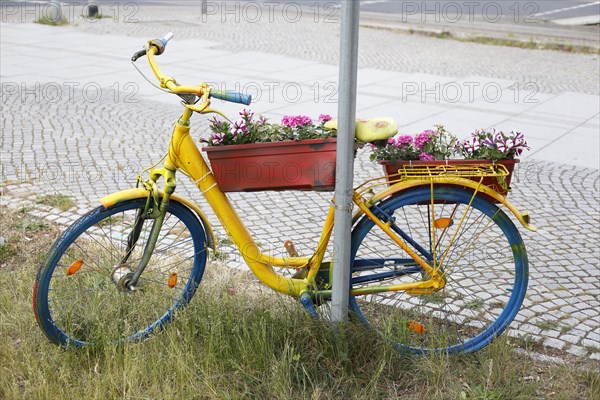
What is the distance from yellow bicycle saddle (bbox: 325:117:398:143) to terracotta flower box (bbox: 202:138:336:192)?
113 mm

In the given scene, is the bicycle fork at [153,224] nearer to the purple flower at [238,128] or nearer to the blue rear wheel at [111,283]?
the blue rear wheel at [111,283]

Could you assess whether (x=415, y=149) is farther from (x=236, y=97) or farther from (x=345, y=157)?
(x=236, y=97)

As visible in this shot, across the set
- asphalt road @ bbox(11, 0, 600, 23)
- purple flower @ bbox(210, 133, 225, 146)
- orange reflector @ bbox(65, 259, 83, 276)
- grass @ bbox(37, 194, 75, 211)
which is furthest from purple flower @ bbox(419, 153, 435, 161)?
asphalt road @ bbox(11, 0, 600, 23)

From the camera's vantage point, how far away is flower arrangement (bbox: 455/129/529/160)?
3.53 meters

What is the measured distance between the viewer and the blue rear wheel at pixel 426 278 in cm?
355

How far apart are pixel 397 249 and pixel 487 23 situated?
13.2m

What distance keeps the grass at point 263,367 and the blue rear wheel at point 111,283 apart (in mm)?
108

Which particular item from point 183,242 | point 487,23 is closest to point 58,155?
point 183,242

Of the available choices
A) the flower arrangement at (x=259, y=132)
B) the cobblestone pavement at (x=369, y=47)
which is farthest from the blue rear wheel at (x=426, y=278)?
the cobblestone pavement at (x=369, y=47)

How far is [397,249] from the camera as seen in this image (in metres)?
3.89

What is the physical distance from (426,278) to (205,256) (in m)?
0.97

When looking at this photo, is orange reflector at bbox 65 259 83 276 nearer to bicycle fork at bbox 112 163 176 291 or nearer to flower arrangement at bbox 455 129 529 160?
bicycle fork at bbox 112 163 176 291

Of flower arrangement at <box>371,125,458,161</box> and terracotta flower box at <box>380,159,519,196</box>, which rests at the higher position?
flower arrangement at <box>371,125,458,161</box>

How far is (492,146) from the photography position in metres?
3.55
